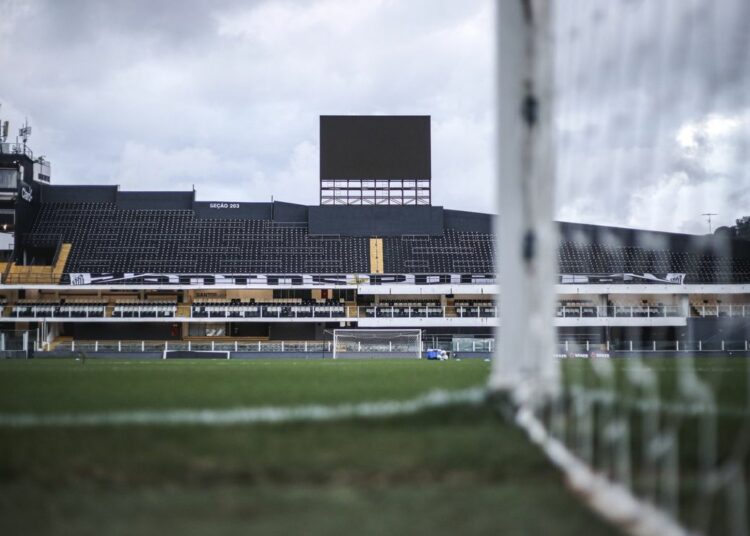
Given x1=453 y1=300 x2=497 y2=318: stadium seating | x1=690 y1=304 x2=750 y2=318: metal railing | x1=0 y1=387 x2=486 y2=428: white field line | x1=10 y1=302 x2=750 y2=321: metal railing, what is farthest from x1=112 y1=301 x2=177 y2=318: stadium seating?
x1=0 y1=387 x2=486 y2=428: white field line

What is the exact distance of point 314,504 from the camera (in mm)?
3660

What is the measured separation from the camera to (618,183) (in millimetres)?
6840

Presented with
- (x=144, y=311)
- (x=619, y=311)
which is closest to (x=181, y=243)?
(x=144, y=311)

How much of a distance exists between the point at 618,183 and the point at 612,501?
382cm

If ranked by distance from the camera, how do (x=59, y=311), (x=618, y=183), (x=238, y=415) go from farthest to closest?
(x=59, y=311) < (x=618, y=183) < (x=238, y=415)

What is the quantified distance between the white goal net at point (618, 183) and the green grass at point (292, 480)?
0.35m

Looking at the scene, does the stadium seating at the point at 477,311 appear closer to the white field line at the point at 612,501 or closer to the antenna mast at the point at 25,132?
the antenna mast at the point at 25,132

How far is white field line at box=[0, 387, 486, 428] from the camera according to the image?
18.5 feet

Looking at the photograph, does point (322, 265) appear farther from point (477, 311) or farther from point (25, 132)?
point (25, 132)

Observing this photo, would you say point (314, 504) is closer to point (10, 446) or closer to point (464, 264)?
point (10, 446)

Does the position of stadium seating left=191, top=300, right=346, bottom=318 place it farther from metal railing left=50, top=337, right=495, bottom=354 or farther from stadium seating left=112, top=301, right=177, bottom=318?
metal railing left=50, top=337, right=495, bottom=354

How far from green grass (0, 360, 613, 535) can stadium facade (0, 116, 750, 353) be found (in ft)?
141

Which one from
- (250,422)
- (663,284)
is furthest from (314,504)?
(663,284)

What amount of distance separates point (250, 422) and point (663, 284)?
4886 cm
